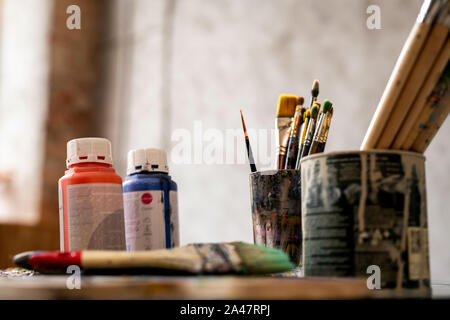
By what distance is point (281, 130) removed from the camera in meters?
0.68

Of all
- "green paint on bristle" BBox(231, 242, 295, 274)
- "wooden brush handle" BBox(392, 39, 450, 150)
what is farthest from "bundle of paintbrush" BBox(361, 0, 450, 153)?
"green paint on bristle" BBox(231, 242, 295, 274)

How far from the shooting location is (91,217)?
0.60 meters

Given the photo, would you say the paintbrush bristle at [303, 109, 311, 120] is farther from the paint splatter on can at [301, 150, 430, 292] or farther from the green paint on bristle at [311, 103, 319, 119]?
the paint splatter on can at [301, 150, 430, 292]

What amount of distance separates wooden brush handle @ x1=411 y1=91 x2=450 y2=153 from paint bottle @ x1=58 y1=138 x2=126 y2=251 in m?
0.31

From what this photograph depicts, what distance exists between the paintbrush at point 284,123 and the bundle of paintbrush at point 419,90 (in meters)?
0.19

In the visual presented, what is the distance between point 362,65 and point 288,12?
345 millimetres

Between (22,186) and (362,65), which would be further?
(22,186)

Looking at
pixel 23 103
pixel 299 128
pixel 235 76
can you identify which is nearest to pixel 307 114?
pixel 299 128

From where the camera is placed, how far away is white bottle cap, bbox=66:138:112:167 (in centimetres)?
62
